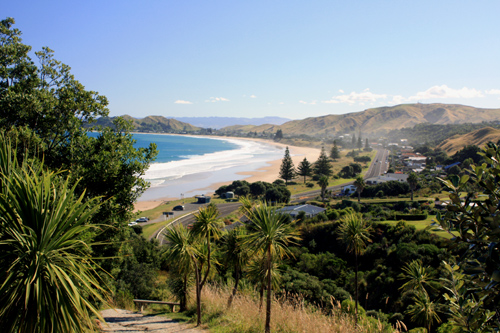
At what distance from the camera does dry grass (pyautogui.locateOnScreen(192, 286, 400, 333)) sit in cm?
593

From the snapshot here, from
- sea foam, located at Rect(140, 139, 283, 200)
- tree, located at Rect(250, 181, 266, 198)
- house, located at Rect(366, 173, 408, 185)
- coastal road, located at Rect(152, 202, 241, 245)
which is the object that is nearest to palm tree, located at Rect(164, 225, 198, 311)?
coastal road, located at Rect(152, 202, 241, 245)

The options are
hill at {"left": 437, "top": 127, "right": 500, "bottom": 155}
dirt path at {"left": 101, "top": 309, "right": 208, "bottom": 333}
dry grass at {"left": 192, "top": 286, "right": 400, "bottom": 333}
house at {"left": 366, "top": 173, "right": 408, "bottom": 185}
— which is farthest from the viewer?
hill at {"left": 437, "top": 127, "right": 500, "bottom": 155}

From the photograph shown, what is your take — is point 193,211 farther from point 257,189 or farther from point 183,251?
point 183,251

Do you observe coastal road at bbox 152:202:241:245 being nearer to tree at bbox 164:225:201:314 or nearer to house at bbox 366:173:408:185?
tree at bbox 164:225:201:314

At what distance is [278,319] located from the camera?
7.02m

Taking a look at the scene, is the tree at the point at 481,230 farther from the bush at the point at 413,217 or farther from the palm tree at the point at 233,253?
the bush at the point at 413,217

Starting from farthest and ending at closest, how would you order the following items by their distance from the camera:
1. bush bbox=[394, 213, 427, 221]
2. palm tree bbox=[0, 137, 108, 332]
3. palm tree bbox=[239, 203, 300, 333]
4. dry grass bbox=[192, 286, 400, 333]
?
bush bbox=[394, 213, 427, 221] → palm tree bbox=[239, 203, 300, 333] → dry grass bbox=[192, 286, 400, 333] → palm tree bbox=[0, 137, 108, 332]

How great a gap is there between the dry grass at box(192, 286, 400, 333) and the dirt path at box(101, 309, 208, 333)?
26.5 inches

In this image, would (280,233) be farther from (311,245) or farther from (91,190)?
(311,245)

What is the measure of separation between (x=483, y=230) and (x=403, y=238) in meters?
20.0

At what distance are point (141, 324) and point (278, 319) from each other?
3.68m

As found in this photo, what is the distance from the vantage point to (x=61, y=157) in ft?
26.8

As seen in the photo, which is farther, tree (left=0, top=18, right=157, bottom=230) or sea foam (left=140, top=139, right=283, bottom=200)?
sea foam (left=140, top=139, right=283, bottom=200)

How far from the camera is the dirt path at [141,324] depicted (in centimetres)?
733
